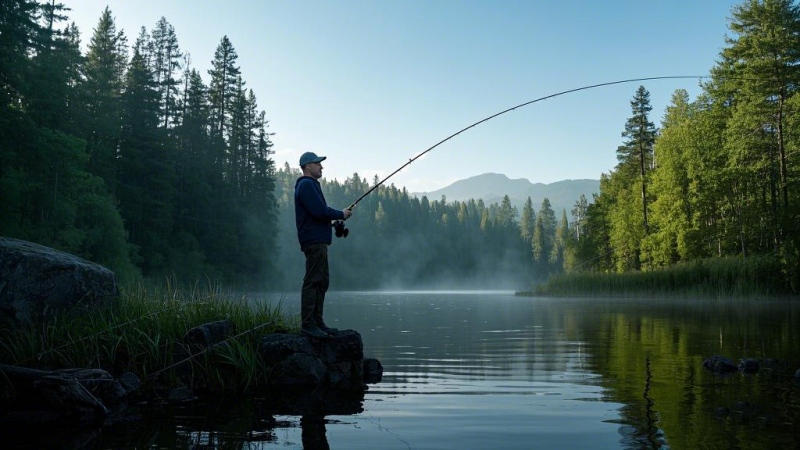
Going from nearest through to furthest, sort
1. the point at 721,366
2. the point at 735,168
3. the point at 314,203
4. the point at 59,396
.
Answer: the point at 59,396 → the point at 721,366 → the point at 314,203 → the point at 735,168

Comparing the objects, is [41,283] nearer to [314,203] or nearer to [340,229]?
[314,203]

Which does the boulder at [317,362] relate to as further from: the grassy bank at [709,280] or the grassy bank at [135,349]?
the grassy bank at [709,280]

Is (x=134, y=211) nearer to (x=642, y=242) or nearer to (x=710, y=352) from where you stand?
(x=642, y=242)

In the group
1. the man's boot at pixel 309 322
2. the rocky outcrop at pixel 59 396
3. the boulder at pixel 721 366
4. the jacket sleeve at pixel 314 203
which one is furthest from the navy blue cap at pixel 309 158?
the boulder at pixel 721 366

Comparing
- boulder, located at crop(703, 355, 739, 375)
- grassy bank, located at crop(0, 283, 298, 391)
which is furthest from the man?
boulder, located at crop(703, 355, 739, 375)

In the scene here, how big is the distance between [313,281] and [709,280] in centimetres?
3084

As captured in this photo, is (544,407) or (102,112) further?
(102,112)

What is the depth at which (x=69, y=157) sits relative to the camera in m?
33.2

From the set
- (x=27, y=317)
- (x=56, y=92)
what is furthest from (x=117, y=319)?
(x=56, y=92)

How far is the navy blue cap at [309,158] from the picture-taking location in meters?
9.38

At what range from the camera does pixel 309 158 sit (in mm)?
9406

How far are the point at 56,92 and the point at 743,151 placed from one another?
3994 cm

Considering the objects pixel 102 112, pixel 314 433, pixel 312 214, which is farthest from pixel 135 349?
pixel 102 112

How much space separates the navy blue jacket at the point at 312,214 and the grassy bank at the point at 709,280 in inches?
1165
